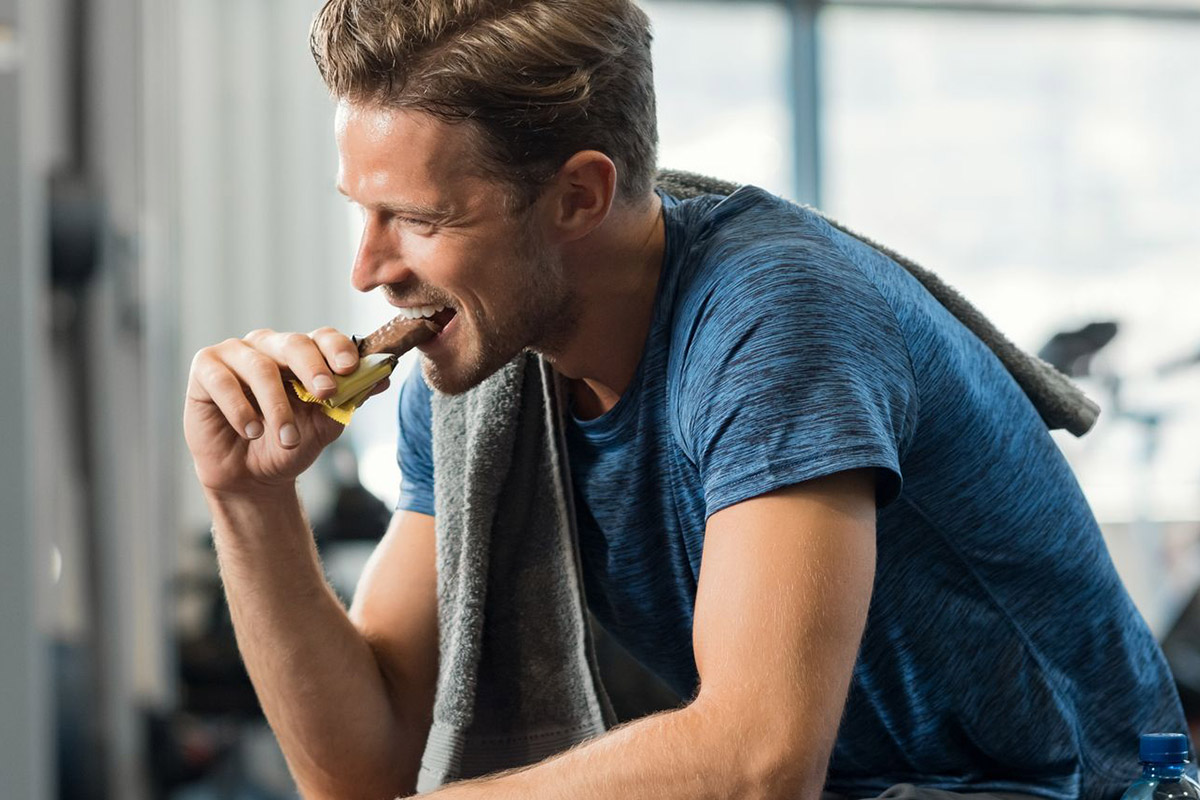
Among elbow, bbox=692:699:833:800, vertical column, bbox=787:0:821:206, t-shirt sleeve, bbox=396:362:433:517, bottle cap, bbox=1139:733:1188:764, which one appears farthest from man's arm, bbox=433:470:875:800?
vertical column, bbox=787:0:821:206

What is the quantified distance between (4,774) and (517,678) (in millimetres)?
648

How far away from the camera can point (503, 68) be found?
40.4 inches

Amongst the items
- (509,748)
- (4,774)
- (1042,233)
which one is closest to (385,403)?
(1042,233)

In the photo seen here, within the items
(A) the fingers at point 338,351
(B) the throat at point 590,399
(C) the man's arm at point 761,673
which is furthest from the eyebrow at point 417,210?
(C) the man's arm at point 761,673

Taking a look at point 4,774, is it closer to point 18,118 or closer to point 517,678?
point 18,118

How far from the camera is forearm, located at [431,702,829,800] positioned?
83 cm

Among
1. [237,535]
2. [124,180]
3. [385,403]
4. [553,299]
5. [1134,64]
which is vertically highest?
[1134,64]

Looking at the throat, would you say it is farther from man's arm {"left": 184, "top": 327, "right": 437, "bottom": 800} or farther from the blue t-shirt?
man's arm {"left": 184, "top": 327, "right": 437, "bottom": 800}

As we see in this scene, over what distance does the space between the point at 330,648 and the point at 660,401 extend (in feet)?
1.31

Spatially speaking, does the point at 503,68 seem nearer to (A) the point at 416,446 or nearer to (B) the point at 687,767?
(A) the point at 416,446

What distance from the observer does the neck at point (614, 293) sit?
1.11m

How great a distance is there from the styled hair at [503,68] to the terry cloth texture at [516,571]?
0.64 ft

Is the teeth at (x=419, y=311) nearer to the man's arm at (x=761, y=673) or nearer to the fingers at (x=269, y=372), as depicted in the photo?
the fingers at (x=269, y=372)

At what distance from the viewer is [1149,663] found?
1161 millimetres
